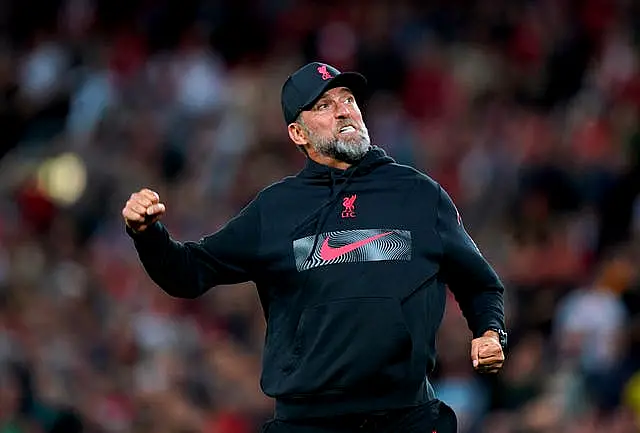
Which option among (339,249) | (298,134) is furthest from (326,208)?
(298,134)

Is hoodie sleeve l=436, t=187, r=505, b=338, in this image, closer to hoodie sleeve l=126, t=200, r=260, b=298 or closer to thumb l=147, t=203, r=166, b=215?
hoodie sleeve l=126, t=200, r=260, b=298

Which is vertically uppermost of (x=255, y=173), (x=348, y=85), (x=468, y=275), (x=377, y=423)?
(x=348, y=85)

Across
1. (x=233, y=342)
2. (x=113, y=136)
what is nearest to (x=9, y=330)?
(x=233, y=342)

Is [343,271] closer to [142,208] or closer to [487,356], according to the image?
[487,356]

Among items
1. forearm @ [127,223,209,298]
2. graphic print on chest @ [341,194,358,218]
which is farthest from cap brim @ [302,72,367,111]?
forearm @ [127,223,209,298]

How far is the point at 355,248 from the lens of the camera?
5.84m

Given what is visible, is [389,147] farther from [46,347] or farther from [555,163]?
[46,347]

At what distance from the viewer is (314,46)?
15.4 meters

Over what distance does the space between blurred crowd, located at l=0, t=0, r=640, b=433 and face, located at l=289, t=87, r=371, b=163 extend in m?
4.17

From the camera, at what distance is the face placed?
6.06m

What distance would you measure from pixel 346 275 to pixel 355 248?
116 millimetres

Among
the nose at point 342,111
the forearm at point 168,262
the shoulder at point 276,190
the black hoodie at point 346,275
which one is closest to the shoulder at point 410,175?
the black hoodie at point 346,275

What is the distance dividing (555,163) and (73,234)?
3987mm

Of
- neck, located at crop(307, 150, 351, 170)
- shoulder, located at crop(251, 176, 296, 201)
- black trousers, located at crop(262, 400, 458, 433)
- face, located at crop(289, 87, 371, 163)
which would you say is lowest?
black trousers, located at crop(262, 400, 458, 433)
